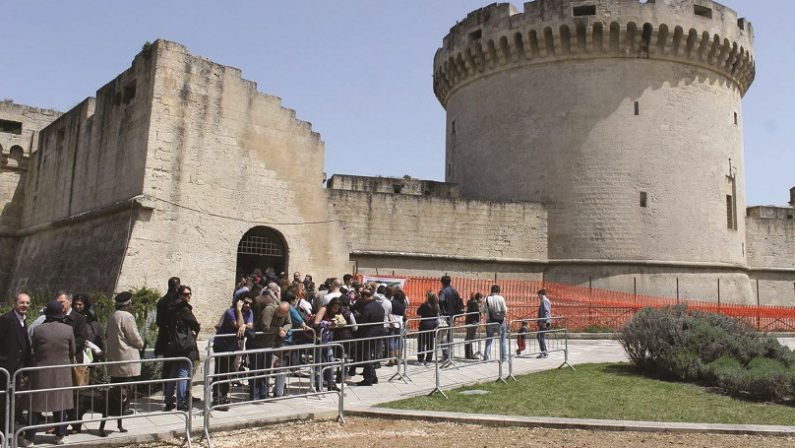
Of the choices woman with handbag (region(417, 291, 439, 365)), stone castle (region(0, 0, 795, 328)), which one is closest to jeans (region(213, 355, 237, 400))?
woman with handbag (region(417, 291, 439, 365))

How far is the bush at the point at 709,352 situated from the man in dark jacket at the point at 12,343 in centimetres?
956

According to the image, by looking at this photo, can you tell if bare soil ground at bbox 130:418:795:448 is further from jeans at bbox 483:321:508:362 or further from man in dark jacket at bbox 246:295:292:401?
jeans at bbox 483:321:508:362

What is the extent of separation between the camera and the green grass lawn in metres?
8.37

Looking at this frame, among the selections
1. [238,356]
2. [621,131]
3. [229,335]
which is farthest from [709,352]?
[621,131]

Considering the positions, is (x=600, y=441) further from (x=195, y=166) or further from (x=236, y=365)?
(x=195, y=166)

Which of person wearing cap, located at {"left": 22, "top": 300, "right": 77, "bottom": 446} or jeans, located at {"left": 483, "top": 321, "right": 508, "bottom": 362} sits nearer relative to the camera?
person wearing cap, located at {"left": 22, "top": 300, "right": 77, "bottom": 446}

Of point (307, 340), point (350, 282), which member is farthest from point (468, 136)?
point (307, 340)

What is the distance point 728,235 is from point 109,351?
22.9 metres

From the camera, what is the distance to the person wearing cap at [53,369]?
22.6 feet

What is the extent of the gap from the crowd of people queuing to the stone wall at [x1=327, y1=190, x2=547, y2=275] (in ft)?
21.4

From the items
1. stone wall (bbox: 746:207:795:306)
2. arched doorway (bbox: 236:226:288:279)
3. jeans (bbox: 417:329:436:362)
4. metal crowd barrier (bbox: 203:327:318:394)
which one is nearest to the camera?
metal crowd barrier (bbox: 203:327:318:394)

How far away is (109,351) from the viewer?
7695 mm

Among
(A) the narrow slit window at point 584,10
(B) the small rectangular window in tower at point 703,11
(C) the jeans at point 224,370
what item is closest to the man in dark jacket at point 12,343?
(C) the jeans at point 224,370

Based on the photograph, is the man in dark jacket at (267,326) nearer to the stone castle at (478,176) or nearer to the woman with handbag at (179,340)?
the woman with handbag at (179,340)
